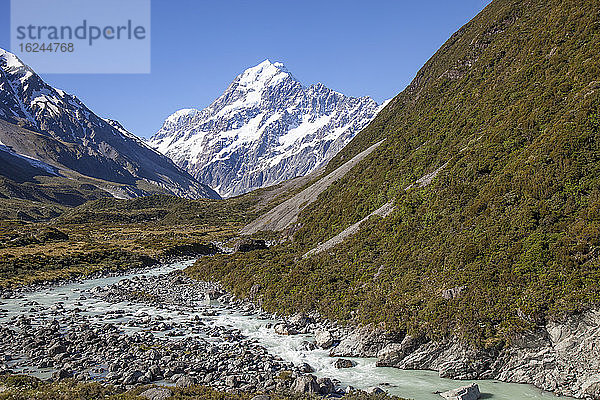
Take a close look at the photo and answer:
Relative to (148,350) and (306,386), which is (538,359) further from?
(148,350)

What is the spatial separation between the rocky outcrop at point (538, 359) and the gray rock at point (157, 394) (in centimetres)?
1220

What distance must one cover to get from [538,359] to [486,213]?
36.0 feet

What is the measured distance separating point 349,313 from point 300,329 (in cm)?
417

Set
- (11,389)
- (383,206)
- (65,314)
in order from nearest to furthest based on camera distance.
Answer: (11,389) < (65,314) < (383,206)

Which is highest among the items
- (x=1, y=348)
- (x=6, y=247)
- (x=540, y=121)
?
(x=6, y=247)

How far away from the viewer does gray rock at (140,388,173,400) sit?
755 inches

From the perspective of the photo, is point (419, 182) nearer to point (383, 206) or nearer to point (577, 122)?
point (383, 206)

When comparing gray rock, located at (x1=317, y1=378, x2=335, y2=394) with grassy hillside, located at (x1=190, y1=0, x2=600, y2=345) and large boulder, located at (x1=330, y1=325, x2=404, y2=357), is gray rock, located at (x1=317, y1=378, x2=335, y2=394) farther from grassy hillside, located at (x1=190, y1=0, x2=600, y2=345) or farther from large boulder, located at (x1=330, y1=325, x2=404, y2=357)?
grassy hillside, located at (x1=190, y1=0, x2=600, y2=345)

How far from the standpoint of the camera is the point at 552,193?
26250 mm

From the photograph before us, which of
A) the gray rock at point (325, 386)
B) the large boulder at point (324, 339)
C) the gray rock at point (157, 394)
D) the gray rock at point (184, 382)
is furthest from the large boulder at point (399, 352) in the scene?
the gray rock at point (157, 394)

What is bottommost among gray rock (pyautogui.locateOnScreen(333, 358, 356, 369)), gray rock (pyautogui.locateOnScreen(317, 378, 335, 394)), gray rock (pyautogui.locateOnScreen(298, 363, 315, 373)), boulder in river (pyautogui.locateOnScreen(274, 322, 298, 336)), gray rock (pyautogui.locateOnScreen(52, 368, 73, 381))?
gray rock (pyautogui.locateOnScreen(317, 378, 335, 394))

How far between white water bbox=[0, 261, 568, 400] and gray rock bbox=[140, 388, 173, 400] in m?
7.67

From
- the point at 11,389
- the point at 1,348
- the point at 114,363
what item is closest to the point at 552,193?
the point at 114,363

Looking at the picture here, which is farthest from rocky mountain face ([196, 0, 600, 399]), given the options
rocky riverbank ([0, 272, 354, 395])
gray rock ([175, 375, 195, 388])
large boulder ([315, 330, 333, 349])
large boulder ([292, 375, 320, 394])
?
gray rock ([175, 375, 195, 388])
